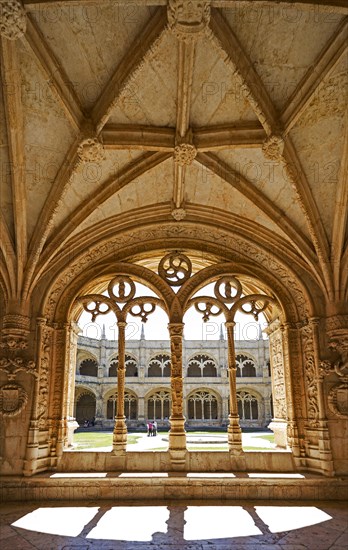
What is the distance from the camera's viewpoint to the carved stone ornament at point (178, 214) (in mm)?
7320

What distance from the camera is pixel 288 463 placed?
6.77 metres

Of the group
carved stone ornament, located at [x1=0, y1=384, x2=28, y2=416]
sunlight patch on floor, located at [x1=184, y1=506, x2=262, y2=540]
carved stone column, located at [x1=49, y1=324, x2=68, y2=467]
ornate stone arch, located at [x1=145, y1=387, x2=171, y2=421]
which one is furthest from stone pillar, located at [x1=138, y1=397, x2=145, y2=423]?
sunlight patch on floor, located at [x1=184, y1=506, x2=262, y2=540]

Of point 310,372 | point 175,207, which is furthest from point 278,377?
point 175,207

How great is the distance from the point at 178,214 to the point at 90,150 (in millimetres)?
2356

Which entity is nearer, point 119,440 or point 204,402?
point 119,440

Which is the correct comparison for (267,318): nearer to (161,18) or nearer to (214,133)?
(214,133)

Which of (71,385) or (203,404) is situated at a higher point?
(71,385)

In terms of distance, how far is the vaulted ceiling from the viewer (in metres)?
4.27

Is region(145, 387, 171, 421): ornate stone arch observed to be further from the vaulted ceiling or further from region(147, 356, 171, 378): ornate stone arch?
the vaulted ceiling

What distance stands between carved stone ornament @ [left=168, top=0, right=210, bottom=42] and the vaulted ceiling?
0.01 meters

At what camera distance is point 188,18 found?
12.9 feet

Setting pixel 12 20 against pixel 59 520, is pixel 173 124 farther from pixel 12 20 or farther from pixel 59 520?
pixel 59 520

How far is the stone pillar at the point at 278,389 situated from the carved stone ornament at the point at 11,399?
14.8 feet

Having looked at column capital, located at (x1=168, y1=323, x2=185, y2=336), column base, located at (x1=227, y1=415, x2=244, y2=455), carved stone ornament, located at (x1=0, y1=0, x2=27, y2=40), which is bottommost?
column base, located at (x1=227, y1=415, x2=244, y2=455)
